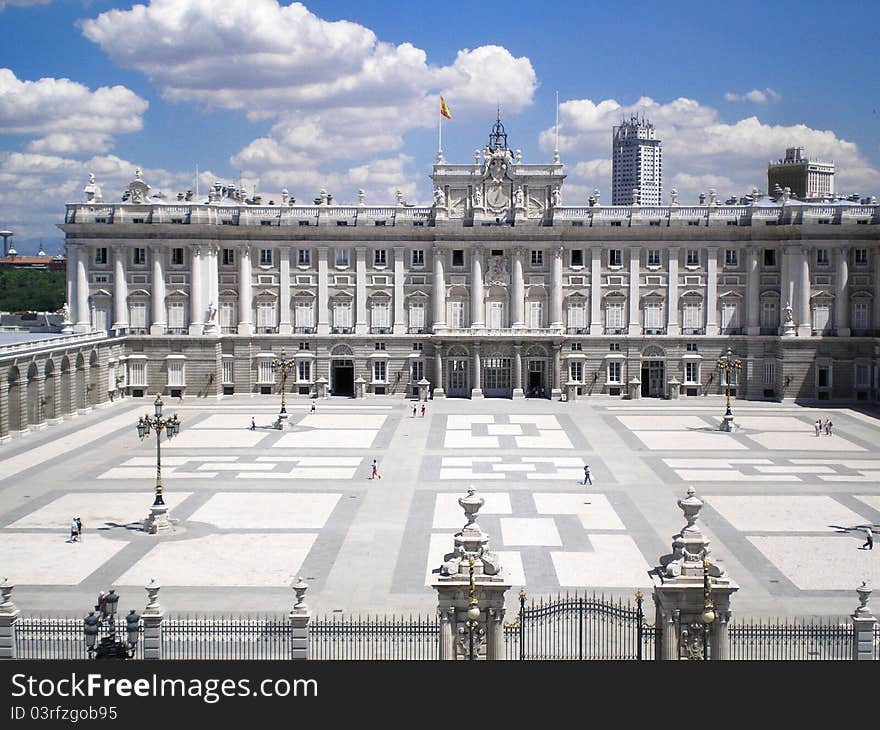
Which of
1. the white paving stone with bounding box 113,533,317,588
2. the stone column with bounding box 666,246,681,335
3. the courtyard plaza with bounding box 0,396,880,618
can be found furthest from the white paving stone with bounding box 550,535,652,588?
the stone column with bounding box 666,246,681,335

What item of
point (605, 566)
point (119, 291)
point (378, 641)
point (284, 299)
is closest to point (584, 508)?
point (605, 566)

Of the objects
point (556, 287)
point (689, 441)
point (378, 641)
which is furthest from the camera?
point (556, 287)

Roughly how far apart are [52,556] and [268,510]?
37.1 ft

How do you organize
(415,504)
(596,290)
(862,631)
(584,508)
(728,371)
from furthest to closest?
1. (596,290)
2. (728,371)
3. (415,504)
4. (584,508)
5. (862,631)

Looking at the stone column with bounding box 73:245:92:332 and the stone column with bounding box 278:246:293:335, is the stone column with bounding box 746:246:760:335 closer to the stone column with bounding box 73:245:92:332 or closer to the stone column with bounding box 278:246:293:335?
the stone column with bounding box 278:246:293:335

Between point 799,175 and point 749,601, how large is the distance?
84.1 m

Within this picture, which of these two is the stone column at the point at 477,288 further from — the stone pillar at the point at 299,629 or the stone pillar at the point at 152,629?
the stone pillar at the point at 152,629

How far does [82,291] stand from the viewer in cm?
9888

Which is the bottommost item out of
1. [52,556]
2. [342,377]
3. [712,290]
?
[52,556]

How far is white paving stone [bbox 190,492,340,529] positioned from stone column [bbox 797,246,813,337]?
5408 centimetres

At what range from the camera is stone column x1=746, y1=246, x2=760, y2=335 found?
99.7m

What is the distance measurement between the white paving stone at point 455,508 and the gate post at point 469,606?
2007cm

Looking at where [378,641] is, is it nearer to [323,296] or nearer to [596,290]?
[323,296]

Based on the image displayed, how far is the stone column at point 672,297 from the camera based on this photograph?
100625 mm
